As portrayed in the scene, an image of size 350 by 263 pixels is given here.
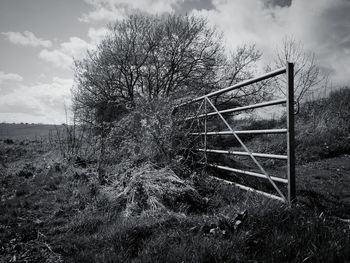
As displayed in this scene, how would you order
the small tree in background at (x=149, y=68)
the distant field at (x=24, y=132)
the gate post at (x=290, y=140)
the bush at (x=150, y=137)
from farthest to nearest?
the distant field at (x=24, y=132)
the small tree in background at (x=149, y=68)
the bush at (x=150, y=137)
the gate post at (x=290, y=140)

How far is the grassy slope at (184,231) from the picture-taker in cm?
222

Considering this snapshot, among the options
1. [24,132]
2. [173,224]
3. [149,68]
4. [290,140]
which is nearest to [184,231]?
[173,224]

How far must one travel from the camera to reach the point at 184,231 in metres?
2.72

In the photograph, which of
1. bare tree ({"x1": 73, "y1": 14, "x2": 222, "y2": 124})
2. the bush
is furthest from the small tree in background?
the bush

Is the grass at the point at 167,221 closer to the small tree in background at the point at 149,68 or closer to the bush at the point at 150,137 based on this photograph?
the bush at the point at 150,137

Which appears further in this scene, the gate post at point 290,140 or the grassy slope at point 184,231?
the gate post at point 290,140

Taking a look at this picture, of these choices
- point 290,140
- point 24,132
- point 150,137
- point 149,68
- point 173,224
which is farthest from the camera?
point 24,132

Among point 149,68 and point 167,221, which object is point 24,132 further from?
point 167,221

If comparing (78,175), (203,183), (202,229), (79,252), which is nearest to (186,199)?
(203,183)

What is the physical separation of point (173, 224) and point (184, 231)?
0.27 m

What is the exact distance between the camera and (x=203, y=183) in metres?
4.41

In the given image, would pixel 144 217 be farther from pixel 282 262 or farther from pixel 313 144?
pixel 313 144

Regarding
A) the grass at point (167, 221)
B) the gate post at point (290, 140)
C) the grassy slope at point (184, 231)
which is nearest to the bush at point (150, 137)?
the grass at point (167, 221)

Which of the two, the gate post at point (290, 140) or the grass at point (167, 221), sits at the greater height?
the gate post at point (290, 140)
